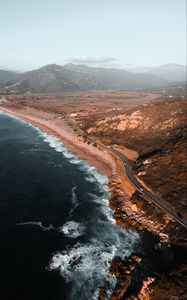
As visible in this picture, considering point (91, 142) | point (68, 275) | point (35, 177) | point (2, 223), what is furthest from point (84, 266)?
point (91, 142)

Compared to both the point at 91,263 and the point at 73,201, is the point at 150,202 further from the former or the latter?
A: the point at 91,263

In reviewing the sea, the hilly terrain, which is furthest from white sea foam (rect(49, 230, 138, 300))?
the hilly terrain

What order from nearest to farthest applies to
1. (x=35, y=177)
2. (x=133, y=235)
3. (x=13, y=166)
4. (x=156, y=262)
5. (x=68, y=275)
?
(x=68, y=275), (x=156, y=262), (x=133, y=235), (x=35, y=177), (x=13, y=166)

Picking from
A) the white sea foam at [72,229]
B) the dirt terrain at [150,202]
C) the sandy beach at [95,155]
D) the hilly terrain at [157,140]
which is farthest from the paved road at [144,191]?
the white sea foam at [72,229]

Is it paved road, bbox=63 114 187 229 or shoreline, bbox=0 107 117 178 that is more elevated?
shoreline, bbox=0 107 117 178

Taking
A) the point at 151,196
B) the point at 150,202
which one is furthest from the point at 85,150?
the point at 150,202

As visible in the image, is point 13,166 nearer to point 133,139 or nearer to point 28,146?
point 28,146

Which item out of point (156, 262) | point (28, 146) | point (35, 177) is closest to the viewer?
point (156, 262)

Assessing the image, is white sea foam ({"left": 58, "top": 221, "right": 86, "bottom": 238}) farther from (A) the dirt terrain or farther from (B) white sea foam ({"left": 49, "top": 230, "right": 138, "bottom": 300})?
(A) the dirt terrain
